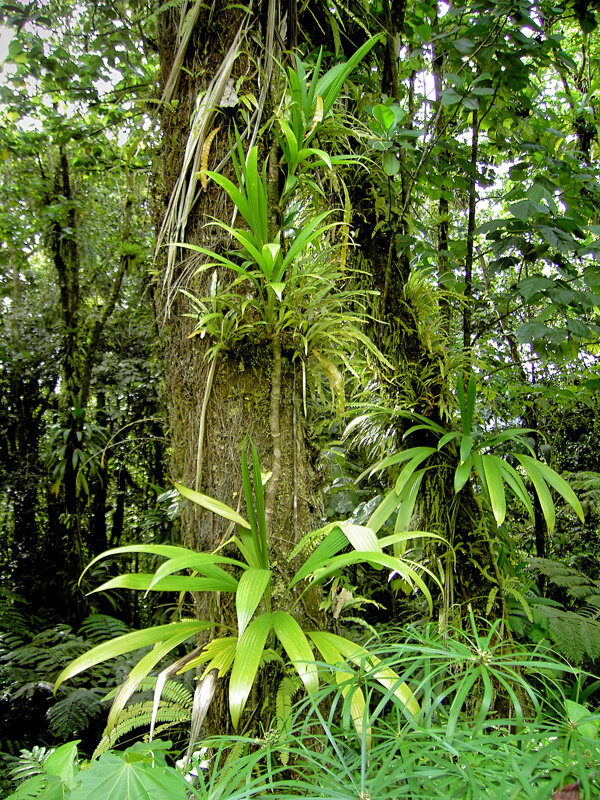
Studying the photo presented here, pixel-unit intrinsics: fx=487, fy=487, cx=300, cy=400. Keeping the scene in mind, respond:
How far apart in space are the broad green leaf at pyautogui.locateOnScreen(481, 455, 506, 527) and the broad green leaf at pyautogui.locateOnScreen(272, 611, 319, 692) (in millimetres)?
678

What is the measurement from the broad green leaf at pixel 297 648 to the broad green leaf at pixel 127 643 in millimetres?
172

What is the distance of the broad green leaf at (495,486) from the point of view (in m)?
1.27

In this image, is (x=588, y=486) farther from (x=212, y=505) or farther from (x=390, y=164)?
(x=212, y=505)

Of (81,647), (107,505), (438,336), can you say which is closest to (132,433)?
(107,505)

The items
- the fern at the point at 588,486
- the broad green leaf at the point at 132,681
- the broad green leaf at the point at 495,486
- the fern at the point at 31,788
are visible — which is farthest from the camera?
the fern at the point at 588,486

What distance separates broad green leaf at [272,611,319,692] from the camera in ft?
2.23

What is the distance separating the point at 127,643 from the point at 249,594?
0.87 ft

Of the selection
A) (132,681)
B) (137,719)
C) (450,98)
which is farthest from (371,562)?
(450,98)

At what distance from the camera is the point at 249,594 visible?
29.3 inches

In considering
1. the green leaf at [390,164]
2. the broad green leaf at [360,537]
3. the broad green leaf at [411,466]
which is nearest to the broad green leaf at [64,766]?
the broad green leaf at [360,537]

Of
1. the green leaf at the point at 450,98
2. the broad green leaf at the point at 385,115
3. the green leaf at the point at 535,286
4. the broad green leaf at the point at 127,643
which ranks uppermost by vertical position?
the green leaf at the point at 450,98

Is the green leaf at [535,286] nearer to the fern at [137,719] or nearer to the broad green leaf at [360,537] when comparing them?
the broad green leaf at [360,537]

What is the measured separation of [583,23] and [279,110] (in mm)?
1193

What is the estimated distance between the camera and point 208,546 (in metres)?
1.06
